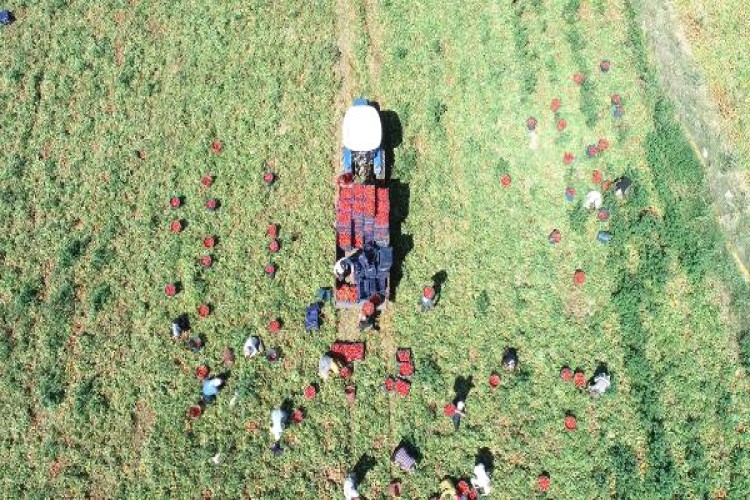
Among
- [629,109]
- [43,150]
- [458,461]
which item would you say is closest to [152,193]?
[43,150]

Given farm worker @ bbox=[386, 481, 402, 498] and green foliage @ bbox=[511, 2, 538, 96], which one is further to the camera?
green foliage @ bbox=[511, 2, 538, 96]

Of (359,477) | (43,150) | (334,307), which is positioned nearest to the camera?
(359,477)

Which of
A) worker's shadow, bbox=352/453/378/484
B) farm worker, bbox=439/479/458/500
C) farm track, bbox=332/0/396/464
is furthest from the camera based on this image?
farm track, bbox=332/0/396/464

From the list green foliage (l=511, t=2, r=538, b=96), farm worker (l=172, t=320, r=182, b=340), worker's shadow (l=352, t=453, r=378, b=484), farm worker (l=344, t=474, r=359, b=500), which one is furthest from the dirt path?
farm worker (l=172, t=320, r=182, b=340)

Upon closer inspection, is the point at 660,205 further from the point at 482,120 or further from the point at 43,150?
the point at 43,150

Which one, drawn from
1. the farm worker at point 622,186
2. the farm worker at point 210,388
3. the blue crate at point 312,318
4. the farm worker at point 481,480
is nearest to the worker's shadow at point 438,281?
the blue crate at point 312,318

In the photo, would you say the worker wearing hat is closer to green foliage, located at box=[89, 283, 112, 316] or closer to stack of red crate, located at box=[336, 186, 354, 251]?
stack of red crate, located at box=[336, 186, 354, 251]
